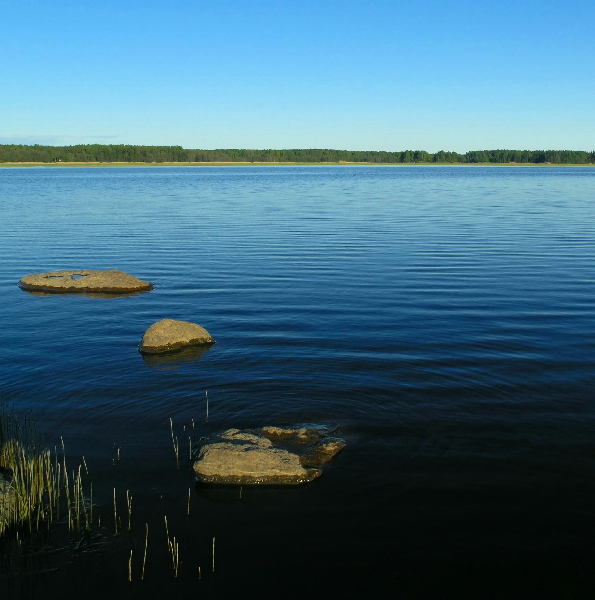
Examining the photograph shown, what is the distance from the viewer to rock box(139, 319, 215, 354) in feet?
55.5

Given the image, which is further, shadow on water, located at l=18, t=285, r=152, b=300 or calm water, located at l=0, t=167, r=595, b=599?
shadow on water, located at l=18, t=285, r=152, b=300

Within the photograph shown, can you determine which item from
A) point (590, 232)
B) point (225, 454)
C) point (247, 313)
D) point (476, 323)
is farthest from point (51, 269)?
point (590, 232)

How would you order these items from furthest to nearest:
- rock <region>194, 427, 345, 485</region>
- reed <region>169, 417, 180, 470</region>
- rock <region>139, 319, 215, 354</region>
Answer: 1. rock <region>139, 319, 215, 354</region>
2. reed <region>169, 417, 180, 470</region>
3. rock <region>194, 427, 345, 485</region>

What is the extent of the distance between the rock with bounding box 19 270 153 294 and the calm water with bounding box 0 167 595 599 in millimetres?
772

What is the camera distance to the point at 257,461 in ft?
34.6

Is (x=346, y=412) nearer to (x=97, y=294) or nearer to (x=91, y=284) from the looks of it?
(x=97, y=294)

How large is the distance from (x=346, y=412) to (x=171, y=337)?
5.99 meters

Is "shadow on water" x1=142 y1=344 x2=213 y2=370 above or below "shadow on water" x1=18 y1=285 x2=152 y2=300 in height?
above

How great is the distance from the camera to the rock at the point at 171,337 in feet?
55.5

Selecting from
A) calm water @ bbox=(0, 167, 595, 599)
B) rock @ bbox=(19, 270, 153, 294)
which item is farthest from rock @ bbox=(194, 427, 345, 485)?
rock @ bbox=(19, 270, 153, 294)

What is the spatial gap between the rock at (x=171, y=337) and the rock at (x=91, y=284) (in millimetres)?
7576

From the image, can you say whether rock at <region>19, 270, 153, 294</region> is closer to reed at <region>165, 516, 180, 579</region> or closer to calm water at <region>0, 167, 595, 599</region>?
calm water at <region>0, 167, 595, 599</region>

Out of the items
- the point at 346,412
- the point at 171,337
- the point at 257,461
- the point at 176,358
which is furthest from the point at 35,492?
the point at 171,337

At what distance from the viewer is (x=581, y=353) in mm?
16203
